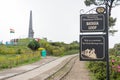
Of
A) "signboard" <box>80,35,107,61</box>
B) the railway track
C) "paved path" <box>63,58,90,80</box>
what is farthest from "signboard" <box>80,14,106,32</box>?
the railway track

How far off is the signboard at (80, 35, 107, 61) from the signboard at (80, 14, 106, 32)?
22cm

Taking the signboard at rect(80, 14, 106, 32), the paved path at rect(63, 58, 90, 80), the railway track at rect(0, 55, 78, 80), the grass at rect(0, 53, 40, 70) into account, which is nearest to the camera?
the signboard at rect(80, 14, 106, 32)

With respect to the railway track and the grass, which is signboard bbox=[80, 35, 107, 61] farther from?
the grass

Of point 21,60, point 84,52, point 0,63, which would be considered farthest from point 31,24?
point 84,52

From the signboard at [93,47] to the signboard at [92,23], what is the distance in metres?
0.22

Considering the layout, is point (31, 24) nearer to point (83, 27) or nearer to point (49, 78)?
point (49, 78)

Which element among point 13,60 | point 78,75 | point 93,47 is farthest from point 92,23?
point 13,60

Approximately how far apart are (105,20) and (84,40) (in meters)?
0.85

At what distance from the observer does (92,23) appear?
34.0 feet

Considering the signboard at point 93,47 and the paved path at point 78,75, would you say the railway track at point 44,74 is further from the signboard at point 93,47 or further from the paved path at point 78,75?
the signboard at point 93,47

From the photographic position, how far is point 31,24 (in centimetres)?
9262

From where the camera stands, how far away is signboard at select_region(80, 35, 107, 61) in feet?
33.9

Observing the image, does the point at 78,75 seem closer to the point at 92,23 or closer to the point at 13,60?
the point at 13,60

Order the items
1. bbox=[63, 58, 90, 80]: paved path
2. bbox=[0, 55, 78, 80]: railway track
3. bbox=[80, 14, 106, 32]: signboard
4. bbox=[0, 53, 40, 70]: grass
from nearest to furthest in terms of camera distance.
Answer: bbox=[80, 14, 106, 32]: signboard < bbox=[63, 58, 90, 80]: paved path < bbox=[0, 55, 78, 80]: railway track < bbox=[0, 53, 40, 70]: grass
